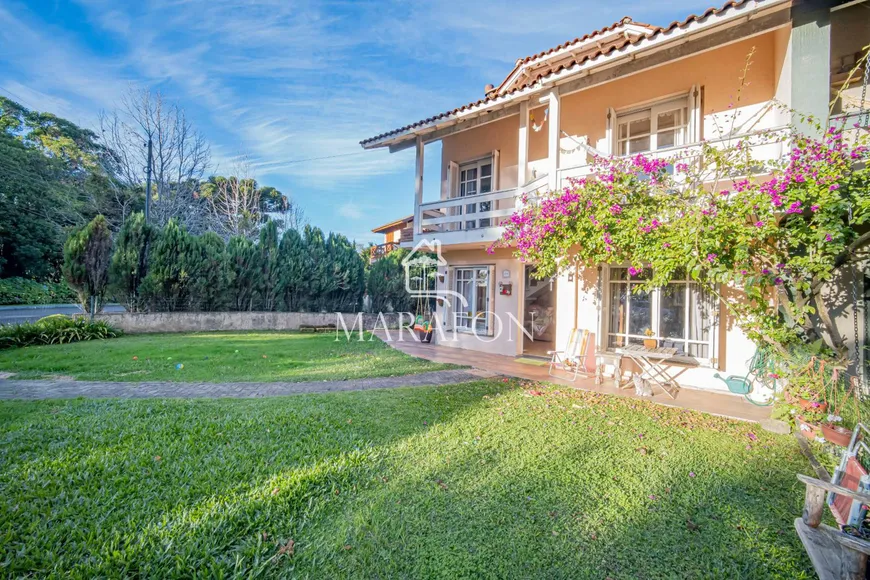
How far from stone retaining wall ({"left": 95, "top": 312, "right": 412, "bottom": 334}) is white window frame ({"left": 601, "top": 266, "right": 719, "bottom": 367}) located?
10773 mm

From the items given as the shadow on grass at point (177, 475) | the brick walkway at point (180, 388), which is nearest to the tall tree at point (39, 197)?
the brick walkway at point (180, 388)

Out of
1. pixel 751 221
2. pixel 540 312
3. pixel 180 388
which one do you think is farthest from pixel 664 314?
pixel 180 388

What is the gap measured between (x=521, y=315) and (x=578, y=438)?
6.08 metres

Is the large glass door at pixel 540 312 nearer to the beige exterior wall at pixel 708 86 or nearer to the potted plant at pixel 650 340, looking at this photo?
the potted plant at pixel 650 340

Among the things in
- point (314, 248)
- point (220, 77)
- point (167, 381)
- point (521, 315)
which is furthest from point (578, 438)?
point (220, 77)

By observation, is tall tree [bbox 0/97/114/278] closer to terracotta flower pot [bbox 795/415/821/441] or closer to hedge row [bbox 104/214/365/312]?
hedge row [bbox 104/214/365/312]

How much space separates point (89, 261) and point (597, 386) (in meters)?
15.9

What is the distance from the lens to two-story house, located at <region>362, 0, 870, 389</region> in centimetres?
610

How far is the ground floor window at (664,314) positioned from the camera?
23.5ft

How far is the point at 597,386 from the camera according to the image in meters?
7.36

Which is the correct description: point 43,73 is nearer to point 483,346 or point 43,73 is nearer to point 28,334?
point 28,334

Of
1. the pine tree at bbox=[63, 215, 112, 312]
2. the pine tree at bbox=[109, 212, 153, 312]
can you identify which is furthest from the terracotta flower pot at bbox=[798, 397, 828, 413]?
the pine tree at bbox=[63, 215, 112, 312]

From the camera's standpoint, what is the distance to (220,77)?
1731cm

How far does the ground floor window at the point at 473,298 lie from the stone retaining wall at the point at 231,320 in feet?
19.9
